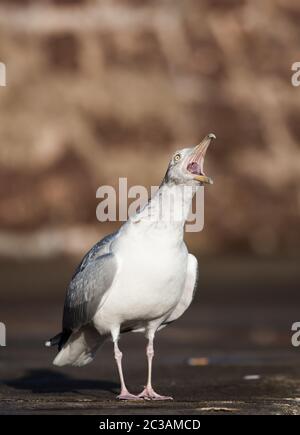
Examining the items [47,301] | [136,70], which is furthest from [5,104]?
[47,301]

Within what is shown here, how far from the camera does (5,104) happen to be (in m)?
26.0

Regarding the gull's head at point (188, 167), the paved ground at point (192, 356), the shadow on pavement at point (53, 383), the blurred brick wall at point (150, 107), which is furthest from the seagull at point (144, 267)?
the blurred brick wall at point (150, 107)

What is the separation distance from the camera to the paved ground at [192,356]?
8.70m

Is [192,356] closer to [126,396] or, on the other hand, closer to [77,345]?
[77,345]

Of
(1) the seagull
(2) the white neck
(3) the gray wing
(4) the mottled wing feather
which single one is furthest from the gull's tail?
(2) the white neck

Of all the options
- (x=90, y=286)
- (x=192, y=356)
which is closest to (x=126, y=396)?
(x=90, y=286)

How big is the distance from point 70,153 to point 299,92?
17.5ft

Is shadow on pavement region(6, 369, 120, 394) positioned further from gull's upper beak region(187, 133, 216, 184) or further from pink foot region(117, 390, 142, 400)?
gull's upper beak region(187, 133, 216, 184)

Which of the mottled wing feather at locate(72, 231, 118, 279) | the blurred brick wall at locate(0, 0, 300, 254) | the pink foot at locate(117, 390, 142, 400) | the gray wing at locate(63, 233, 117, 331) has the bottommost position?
the pink foot at locate(117, 390, 142, 400)

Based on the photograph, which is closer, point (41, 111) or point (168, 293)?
point (168, 293)

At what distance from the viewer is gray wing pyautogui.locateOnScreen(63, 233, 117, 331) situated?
8891 millimetres

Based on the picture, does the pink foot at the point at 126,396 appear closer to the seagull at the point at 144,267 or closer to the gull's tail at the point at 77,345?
the seagull at the point at 144,267

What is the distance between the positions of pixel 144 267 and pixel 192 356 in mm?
4113

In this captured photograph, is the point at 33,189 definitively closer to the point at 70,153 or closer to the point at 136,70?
the point at 70,153
